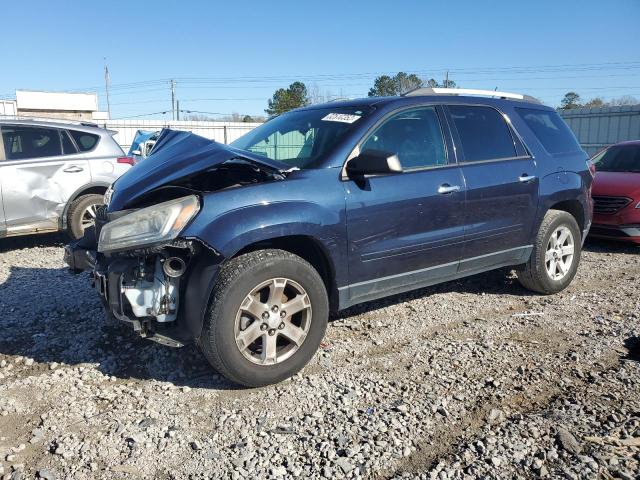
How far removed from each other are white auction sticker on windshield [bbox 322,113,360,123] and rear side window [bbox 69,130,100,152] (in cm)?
463

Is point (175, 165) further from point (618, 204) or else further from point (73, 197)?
point (618, 204)

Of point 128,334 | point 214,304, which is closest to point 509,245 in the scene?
point 214,304

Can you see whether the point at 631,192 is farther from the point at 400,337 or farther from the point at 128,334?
the point at 128,334

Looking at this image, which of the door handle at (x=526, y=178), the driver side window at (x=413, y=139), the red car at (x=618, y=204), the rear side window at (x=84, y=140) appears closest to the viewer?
the driver side window at (x=413, y=139)

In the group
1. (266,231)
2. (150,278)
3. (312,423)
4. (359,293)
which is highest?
(266,231)

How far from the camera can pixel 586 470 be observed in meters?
2.57

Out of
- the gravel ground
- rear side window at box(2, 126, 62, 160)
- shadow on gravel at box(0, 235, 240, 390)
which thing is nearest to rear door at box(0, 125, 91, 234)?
rear side window at box(2, 126, 62, 160)

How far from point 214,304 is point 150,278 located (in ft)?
1.41

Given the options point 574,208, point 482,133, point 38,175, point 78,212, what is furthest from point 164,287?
point 38,175

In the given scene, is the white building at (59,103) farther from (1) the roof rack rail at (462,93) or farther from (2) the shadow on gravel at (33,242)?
(1) the roof rack rail at (462,93)

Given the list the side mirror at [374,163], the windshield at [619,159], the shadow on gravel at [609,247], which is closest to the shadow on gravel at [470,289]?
the side mirror at [374,163]

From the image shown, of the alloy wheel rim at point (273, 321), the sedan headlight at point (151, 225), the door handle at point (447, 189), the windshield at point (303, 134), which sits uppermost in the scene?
the windshield at point (303, 134)

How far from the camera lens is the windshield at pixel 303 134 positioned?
3957 mm

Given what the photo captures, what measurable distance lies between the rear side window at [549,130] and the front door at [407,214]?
1.32 m
